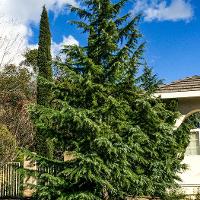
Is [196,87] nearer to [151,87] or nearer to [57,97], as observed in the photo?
[151,87]

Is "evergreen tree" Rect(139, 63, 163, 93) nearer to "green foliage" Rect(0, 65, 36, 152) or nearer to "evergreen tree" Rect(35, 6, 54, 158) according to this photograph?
"evergreen tree" Rect(35, 6, 54, 158)

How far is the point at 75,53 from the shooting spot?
13.6 meters

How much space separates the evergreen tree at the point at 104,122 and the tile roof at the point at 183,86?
3.25m

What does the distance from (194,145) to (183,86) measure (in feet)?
8.98

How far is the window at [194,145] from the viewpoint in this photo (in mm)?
17703

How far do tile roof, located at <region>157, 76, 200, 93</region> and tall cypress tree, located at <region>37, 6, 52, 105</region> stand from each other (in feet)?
26.0

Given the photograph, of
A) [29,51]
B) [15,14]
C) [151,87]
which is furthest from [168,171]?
[29,51]

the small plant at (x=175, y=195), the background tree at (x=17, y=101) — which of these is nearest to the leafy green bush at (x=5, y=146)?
the background tree at (x=17, y=101)

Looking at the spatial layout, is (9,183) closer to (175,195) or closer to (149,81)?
(175,195)

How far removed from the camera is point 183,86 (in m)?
17.7

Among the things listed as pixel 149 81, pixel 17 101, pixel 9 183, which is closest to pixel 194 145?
pixel 149 81

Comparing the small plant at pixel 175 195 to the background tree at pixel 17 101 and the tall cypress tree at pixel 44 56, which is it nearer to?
the tall cypress tree at pixel 44 56

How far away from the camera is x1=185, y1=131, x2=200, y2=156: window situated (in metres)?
17.7

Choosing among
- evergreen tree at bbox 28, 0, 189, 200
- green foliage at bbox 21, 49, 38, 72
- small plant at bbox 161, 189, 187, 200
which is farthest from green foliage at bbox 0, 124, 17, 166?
green foliage at bbox 21, 49, 38, 72
